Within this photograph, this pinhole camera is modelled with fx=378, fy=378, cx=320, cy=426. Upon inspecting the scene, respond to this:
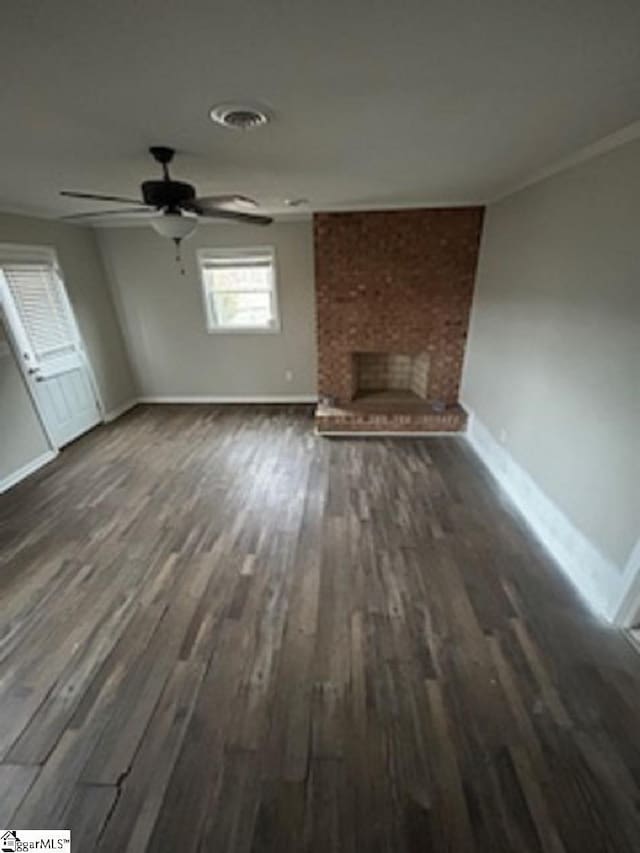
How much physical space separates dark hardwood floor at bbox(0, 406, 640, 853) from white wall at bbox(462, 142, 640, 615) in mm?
446

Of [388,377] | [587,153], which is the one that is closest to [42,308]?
[388,377]

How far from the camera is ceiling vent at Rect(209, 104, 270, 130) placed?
1541mm

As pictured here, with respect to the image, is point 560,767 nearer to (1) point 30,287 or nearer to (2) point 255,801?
(2) point 255,801

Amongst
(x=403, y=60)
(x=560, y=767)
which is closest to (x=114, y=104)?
(x=403, y=60)

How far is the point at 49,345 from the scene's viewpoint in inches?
163

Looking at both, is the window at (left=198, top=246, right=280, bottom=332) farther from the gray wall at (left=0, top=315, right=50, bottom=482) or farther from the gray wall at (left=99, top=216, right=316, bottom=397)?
the gray wall at (left=0, top=315, right=50, bottom=482)

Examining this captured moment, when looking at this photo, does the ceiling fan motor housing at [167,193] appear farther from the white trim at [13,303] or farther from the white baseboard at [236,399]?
the white baseboard at [236,399]

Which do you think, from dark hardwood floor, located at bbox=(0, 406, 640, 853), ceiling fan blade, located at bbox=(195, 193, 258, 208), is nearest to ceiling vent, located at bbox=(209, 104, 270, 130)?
ceiling fan blade, located at bbox=(195, 193, 258, 208)

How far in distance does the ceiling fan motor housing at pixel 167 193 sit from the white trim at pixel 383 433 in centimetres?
283

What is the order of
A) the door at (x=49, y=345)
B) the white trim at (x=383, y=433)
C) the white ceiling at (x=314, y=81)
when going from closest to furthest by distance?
the white ceiling at (x=314, y=81), the door at (x=49, y=345), the white trim at (x=383, y=433)

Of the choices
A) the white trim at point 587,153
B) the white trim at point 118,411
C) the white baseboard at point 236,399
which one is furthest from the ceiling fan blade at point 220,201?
the white trim at point 118,411

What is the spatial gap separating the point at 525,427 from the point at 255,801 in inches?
115

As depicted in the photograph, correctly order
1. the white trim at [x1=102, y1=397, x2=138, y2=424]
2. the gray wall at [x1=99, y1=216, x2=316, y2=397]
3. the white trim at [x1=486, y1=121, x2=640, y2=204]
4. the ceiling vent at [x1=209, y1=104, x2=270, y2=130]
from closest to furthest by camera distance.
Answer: the ceiling vent at [x1=209, y1=104, x2=270, y2=130]
the white trim at [x1=486, y1=121, x2=640, y2=204]
the gray wall at [x1=99, y1=216, x2=316, y2=397]
the white trim at [x1=102, y1=397, x2=138, y2=424]

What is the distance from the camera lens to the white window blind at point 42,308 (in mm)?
3789
